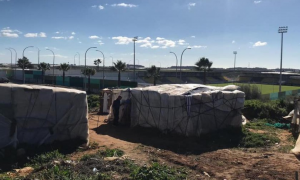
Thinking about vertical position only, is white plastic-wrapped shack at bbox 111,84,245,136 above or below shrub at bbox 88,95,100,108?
above

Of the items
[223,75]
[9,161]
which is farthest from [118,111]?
[223,75]

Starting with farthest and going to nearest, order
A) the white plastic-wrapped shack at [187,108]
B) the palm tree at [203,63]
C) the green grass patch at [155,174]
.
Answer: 1. the palm tree at [203,63]
2. the white plastic-wrapped shack at [187,108]
3. the green grass patch at [155,174]

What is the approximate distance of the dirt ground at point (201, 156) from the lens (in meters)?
8.56

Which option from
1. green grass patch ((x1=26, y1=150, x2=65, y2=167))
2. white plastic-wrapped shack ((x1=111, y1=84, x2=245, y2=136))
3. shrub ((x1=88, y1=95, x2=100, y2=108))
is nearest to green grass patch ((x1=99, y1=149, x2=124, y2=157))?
green grass patch ((x1=26, y1=150, x2=65, y2=167))

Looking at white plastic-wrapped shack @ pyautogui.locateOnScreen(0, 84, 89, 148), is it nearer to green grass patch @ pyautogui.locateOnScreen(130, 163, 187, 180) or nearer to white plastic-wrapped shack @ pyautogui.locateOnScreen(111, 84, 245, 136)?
white plastic-wrapped shack @ pyautogui.locateOnScreen(111, 84, 245, 136)

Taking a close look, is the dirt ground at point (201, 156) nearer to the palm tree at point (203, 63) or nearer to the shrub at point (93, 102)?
the shrub at point (93, 102)

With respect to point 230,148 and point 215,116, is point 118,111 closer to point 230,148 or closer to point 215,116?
point 215,116

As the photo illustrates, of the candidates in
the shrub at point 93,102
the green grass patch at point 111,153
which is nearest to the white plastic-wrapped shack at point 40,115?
the green grass patch at point 111,153

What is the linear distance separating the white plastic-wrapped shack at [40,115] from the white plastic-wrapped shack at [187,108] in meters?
3.89

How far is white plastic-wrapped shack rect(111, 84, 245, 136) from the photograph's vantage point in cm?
1335

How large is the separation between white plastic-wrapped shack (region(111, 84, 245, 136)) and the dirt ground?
603mm

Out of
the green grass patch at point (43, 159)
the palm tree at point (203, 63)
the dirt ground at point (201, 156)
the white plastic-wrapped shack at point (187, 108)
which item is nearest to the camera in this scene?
the dirt ground at point (201, 156)

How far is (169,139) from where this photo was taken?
43.9 feet

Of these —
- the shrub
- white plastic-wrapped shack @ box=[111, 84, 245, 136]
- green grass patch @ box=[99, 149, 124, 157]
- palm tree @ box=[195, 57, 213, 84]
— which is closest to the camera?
green grass patch @ box=[99, 149, 124, 157]
